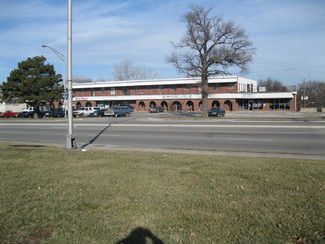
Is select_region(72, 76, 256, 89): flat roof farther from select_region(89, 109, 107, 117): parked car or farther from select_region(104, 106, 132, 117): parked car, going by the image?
select_region(89, 109, 107, 117): parked car

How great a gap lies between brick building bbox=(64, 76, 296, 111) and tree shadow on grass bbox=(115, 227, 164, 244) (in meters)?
51.7

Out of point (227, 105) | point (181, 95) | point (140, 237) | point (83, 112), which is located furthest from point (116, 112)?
point (140, 237)

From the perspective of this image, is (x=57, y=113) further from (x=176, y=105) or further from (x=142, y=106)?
(x=176, y=105)

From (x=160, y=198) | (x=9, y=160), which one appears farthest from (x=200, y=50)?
(x=160, y=198)

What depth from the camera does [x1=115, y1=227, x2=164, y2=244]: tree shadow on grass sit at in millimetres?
3756

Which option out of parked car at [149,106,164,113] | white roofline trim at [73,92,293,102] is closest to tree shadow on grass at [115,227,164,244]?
parked car at [149,106,164,113]

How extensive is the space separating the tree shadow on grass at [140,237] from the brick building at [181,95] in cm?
5170

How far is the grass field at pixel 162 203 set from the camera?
13.0 feet

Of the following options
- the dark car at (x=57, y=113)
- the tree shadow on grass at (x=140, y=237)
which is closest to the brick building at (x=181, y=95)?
the dark car at (x=57, y=113)

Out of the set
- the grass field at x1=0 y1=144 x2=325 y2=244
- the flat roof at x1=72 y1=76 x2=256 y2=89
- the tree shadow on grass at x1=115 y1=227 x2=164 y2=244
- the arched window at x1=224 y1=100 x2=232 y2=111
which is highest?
the flat roof at x1=72 y1=76 x2=256 y2=89

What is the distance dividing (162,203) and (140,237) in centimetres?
125

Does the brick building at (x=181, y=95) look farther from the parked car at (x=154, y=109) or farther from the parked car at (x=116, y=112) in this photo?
the parked car at (x=116, y=112)

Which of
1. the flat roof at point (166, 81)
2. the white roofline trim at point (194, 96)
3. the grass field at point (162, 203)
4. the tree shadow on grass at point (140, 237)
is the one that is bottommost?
the tree shadow on grass at point (140, 237)

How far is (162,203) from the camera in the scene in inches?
200
